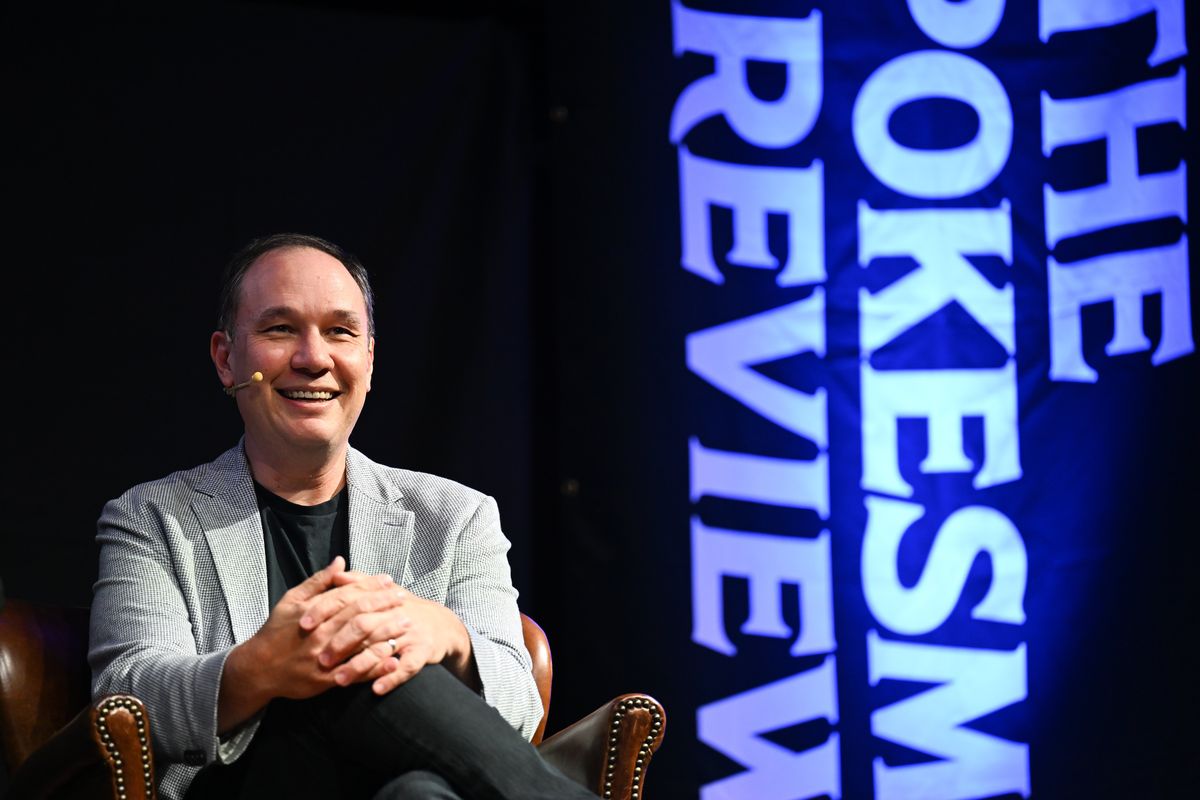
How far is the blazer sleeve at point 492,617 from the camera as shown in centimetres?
208

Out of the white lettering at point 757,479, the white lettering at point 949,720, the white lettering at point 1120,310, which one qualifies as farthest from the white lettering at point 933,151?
the white lettering at point 949,720

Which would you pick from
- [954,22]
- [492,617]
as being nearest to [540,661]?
[492,617]

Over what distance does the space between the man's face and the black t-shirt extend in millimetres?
112

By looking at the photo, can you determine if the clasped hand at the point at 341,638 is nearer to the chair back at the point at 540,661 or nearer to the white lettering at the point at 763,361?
the chair back at the point at 540,661

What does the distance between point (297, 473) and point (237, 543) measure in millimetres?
177

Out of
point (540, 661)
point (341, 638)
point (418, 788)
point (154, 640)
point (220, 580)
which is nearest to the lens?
point (418, 788)

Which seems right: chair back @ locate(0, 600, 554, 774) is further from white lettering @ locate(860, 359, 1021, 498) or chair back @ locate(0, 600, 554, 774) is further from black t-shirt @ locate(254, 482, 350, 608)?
white lettering @ locate(860, 359, 1021, 498)

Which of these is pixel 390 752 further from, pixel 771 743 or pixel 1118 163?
pixel 1118 163

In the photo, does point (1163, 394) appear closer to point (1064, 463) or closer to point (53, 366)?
point (1064, 463)

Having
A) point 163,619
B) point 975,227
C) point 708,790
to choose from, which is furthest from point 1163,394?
point 163,619

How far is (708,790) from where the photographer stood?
333cm

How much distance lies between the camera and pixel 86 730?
6.06ft

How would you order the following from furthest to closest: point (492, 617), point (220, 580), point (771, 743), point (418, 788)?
1. point (771, 743)
2. point (492, 617)
3. point (220, 580)
4. point (418, 788)

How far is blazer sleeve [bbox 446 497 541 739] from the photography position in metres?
2.08
